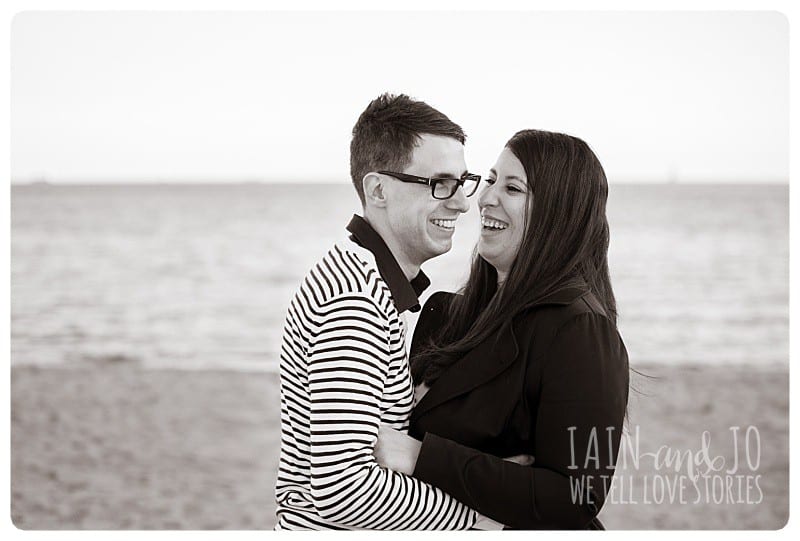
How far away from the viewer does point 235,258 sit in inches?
993

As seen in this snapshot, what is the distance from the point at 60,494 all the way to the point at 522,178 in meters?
6.32

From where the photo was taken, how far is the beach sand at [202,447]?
7.18 meters

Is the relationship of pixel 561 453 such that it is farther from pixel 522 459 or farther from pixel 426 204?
pixel 426 204

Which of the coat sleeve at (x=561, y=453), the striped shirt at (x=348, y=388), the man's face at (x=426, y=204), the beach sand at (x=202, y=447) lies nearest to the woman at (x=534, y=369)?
the coat sleeve at (x=561, y=453)

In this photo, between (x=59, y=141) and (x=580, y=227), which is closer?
(x=580, y=227)

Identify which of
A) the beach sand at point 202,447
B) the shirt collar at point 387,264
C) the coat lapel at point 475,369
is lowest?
the beach sand at point 202,447

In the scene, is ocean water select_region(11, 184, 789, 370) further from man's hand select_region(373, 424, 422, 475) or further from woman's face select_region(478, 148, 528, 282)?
man's hand select_region(373, 424, 422, 475)

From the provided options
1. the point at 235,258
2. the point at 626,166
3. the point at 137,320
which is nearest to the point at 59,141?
the point at 137,320

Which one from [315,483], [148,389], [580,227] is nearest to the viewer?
[315,483]

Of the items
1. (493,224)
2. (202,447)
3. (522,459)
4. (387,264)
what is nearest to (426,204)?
(387,264)

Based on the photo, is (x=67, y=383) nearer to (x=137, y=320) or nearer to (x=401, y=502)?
(x=137, y=320)

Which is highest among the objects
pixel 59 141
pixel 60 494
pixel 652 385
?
pixel 59 141

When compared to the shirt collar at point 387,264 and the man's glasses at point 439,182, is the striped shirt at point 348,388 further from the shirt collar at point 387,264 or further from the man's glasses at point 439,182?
the man's glasses at point 439,182

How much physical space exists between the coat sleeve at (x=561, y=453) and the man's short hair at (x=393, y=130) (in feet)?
2.04
